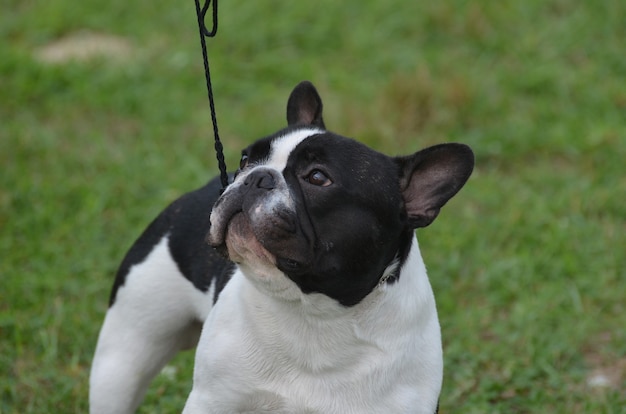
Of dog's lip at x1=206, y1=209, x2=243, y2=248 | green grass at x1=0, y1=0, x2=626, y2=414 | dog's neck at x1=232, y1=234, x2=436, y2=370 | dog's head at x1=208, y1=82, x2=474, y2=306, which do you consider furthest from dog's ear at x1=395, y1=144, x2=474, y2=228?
green grass at x1=0, y1=0, x2=626, y2=414

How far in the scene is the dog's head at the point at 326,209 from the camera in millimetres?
2994

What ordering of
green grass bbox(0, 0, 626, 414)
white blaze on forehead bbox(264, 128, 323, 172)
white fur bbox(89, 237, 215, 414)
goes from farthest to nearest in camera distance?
green grass bbox(0, 0, 626, 414) < white fur bbox(89, 237, 215, 414) < white blaze on forehead bbox(264, 128, 323, 172)

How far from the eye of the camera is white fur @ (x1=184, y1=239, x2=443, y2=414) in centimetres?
324

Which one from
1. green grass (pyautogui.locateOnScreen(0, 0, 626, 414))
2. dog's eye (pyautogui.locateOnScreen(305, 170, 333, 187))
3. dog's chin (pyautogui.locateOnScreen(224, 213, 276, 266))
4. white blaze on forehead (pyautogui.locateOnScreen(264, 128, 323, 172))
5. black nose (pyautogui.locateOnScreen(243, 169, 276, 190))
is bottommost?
green grass (pyautogui.locateOnScreen(0, 0, 626, 414))

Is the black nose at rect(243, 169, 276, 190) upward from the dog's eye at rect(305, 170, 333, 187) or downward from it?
upward

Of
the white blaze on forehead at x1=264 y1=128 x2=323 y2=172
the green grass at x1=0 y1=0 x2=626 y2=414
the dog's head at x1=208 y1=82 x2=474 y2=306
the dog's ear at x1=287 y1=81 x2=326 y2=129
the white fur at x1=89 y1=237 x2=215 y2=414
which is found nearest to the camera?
the dog's head at x1=208 y1=82 x2=474 y2=306

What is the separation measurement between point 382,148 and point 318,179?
389 cm

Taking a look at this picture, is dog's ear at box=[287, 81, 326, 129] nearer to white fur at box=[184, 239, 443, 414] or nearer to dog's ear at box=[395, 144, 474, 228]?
dog's ear at box=[395, 144, 474, 228]

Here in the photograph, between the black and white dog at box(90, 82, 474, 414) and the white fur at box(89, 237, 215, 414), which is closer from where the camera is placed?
the black and white dog at box(90, 82, 474, 414)

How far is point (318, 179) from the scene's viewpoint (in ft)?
10.1

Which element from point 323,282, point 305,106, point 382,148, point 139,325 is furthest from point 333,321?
point 382,148

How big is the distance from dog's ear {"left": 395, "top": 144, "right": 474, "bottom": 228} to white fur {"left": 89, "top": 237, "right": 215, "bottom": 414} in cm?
98

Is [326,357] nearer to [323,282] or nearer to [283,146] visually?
[323,282]

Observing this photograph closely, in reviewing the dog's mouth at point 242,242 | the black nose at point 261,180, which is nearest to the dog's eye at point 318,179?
the black nose at point 261,180
